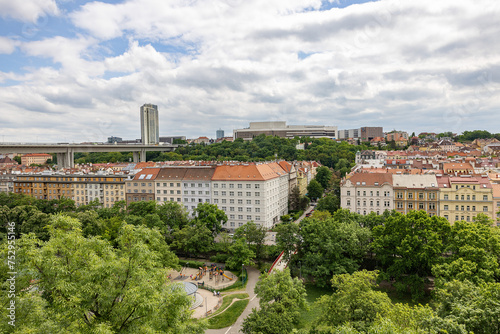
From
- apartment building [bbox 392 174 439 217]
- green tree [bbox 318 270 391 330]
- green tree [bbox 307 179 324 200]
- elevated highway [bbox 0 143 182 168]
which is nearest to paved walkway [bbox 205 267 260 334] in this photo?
green tree [bbox 318 270 391 330]

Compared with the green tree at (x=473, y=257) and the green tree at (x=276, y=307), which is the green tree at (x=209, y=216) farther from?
the green tree at (x=473, y=257)

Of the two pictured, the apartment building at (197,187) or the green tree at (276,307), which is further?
the apartment building at (197,187)

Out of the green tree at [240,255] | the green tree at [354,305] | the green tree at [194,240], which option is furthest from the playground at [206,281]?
the green tree at [354,305]

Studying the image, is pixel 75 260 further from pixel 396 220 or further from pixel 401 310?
pixel 396 220

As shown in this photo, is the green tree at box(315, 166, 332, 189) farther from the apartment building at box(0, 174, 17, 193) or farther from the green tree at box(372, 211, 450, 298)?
the apartment building at box(0, 174, 17, 193)

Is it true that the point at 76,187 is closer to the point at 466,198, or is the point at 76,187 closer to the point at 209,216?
the point at 209,216

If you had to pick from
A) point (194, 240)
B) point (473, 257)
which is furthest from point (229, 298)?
point (473, 257)
